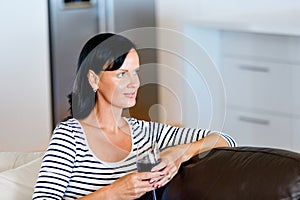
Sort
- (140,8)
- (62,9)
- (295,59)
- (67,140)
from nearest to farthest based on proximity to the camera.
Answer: (67,140)
(295,59)
(62,9)
(140,8)

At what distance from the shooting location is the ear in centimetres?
190

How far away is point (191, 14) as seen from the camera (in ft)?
13.7

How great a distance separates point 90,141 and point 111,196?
0.22 m

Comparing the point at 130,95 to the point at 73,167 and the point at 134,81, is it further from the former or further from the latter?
the point at 73,167

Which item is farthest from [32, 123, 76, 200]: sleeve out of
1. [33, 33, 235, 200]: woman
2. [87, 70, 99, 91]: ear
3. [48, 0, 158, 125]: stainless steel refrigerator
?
[48, 0, 158, 125]: stainless steel refrigerator

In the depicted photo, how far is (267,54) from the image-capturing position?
3707 mm

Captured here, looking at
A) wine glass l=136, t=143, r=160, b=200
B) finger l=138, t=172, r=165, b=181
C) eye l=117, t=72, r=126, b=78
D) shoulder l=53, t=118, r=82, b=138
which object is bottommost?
finger l=138, t=172, r=165, b=181

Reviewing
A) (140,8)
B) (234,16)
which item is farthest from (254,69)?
(140,8)

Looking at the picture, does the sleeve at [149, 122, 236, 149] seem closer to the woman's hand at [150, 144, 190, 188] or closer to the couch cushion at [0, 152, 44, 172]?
the woman's hand at [150, 144, 190, 188]

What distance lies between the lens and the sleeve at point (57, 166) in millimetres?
1835

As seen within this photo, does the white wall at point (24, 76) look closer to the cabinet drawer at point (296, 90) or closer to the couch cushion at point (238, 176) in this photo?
the cabinet drawer at point (296, 90)

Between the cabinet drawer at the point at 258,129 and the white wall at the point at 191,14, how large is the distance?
0.16m

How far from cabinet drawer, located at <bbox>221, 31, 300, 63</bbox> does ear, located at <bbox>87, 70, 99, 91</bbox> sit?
186cm

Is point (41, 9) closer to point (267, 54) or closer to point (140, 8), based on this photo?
point (140, 8)
